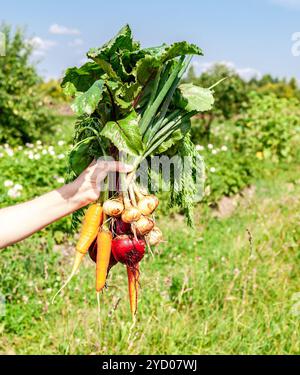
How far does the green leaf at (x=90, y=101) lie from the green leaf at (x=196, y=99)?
1.02 ft

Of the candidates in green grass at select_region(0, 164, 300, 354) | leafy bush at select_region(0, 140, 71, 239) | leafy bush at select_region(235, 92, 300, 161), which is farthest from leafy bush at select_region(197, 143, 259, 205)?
leafy bush at select_region(0, 140, 71, 239)

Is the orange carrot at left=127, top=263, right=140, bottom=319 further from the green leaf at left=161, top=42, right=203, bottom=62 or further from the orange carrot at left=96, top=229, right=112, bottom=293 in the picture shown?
the green leaf at left=161, top=42, right=203, bottom=62

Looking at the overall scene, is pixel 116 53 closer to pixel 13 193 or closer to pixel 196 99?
Answer: pixel 196 99

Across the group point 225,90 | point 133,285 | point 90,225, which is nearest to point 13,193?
point 133,285

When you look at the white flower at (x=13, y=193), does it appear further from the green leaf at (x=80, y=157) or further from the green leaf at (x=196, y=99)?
the green leaf at (x=196, y=99)

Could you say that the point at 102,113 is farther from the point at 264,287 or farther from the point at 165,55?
the point at 264,287

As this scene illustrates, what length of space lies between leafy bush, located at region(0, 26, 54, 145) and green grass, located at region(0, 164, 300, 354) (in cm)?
403

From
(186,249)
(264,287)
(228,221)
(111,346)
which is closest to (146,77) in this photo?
(111,346)

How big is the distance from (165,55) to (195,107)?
0.20 meters

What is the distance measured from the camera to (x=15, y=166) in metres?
5.57

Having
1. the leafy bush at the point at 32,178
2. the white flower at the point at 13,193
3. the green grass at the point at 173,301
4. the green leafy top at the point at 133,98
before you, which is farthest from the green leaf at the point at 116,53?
the white flower at the point at 13,193

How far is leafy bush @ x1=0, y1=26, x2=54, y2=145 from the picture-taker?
7.96 m

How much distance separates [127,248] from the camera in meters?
1.79

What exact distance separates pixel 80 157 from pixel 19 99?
263 inches
